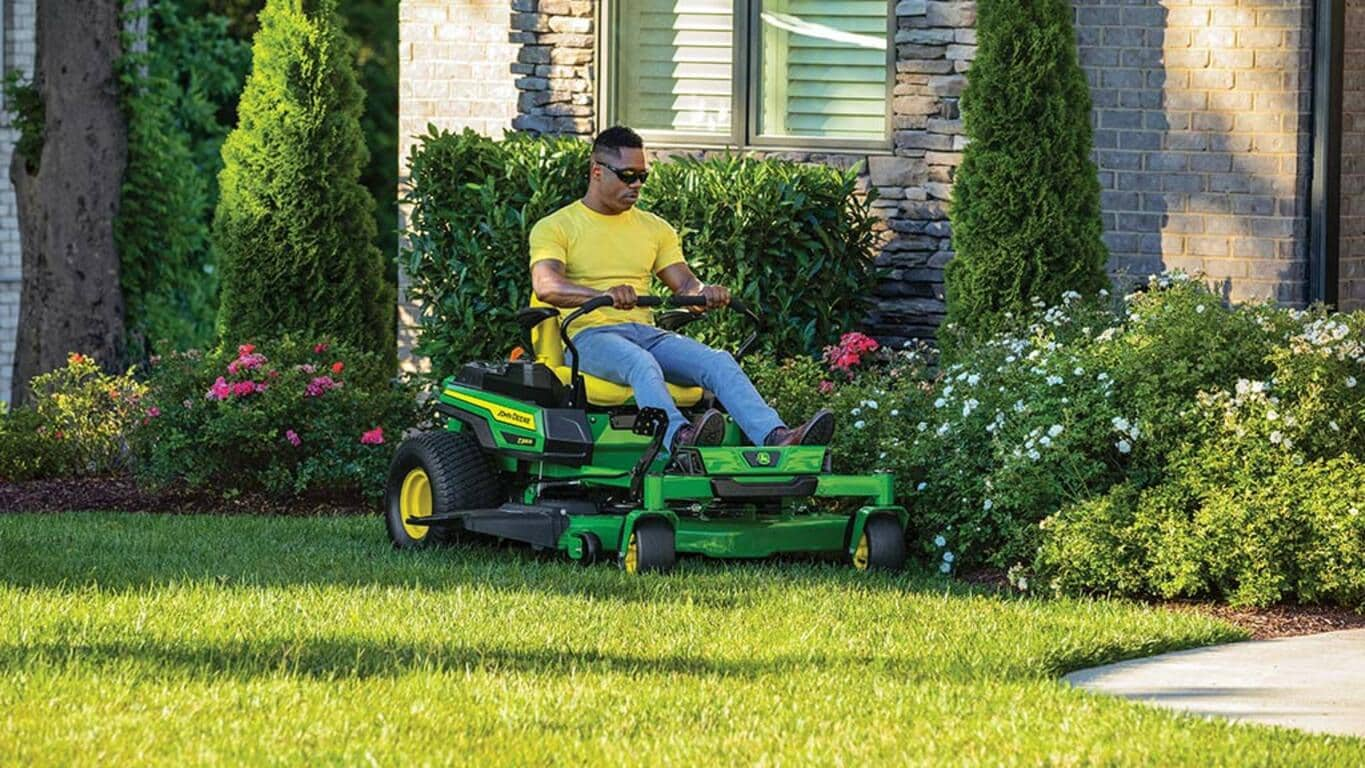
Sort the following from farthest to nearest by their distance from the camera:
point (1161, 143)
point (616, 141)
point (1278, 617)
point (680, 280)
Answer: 1. point (1161, 143)
2. point (680, 280)
3. point (616, 141)
4. point (1278, 617)

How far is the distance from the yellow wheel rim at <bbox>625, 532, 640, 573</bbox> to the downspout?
4862 millimetres

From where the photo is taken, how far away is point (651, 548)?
8.68 meters

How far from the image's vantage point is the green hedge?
12.3 m

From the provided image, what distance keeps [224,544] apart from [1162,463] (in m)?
3.78

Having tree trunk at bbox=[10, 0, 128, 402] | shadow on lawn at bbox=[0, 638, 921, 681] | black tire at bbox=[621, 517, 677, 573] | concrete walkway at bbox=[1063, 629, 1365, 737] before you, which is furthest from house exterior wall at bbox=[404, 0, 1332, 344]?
shadow on lawn at bbox=[0, 638, 921, 681]

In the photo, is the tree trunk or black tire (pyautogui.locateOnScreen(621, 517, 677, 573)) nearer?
black tire (pyautogui.locateOnScreen(621, 517, 677, 573))

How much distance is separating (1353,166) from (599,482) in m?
5.48

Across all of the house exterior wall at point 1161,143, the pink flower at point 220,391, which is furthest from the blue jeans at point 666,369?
the house exterior wall at point 1161,143

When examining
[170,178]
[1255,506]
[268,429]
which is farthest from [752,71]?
→ [1255,506]

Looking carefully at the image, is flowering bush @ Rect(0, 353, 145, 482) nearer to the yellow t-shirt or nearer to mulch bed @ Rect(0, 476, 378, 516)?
mulch bed @ Rect(0, 476, 378, 516)

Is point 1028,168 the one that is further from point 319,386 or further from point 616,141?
point 319,386

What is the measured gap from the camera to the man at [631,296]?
9000mm

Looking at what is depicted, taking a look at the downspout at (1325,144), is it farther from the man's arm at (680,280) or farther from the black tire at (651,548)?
the black tire at (651,548)

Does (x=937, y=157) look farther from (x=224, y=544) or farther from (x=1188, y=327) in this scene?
(x=224, y=544)
